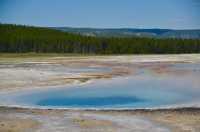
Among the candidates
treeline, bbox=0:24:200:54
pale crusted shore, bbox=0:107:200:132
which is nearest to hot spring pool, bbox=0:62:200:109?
pale crusted shore, bbox=0:107:200:132

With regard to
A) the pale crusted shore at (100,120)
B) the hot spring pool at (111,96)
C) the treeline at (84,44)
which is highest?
the pale crusted shore at (100,120)

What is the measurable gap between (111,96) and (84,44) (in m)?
64.4

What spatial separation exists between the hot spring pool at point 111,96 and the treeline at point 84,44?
55.2 m

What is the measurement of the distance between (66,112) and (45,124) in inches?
77.4

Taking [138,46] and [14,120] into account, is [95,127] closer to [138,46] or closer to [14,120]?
[14,120]

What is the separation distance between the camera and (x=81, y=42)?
81.5 metres

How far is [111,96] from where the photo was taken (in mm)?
17172

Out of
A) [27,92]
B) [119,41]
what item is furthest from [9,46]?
[27,92]

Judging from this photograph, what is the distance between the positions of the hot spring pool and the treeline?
5520cm

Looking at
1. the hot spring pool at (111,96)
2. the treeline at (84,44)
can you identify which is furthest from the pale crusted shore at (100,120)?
the treeline at (84,44)

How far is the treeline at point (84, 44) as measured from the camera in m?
76.1

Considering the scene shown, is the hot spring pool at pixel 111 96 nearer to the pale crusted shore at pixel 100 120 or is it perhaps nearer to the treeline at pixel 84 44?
the pale crusted shore at pixel 100 120

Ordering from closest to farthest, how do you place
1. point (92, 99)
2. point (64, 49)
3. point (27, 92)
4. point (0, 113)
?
point (0, 113) → point (92, 99) → point (27, 92) → point (64, 49)

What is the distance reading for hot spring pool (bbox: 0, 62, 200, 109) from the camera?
14.6 metres
